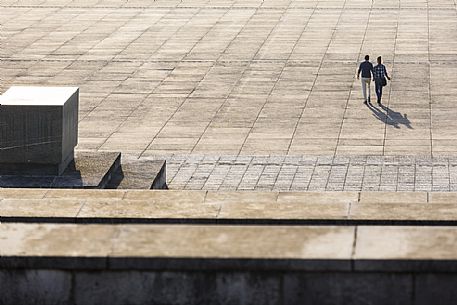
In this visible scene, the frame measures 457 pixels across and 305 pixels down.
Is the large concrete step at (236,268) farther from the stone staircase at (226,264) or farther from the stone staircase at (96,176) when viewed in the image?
the stone staircase at (96,176)

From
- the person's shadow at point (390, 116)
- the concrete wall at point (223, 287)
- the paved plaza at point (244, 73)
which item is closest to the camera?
the concrete wall at point (223, 287)

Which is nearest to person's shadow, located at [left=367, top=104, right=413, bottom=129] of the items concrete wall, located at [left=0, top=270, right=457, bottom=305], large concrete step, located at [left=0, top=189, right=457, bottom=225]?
large concrete step, located at [left=0, top=189, right=457, bottom=225]

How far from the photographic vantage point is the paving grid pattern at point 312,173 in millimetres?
19516

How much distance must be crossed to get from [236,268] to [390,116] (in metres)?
17.8

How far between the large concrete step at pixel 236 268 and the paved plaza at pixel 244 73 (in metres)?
10.9

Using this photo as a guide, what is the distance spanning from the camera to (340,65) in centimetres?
3152

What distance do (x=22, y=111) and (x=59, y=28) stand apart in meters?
22.1

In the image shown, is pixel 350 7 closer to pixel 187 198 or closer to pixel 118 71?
pixel 118 71

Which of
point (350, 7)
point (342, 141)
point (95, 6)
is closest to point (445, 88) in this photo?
point (342, 141)

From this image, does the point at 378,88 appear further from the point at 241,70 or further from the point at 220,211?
the point at 220,211

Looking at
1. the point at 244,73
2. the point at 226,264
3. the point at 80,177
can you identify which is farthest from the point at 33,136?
the point at 244,73

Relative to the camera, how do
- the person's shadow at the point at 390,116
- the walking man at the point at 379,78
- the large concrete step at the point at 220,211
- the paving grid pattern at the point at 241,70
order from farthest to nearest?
the walking man at the point at 379,78 → the person's shadow at the point at 390,116 → the paving grid pattern at the point at 241,70 → the large concrete step at the point at 220,211

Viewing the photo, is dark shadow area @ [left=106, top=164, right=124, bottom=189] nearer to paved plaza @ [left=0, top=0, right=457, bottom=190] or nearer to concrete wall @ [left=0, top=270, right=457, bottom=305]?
paved plaza @ [left=0, top=0, right=457, bottom=190]

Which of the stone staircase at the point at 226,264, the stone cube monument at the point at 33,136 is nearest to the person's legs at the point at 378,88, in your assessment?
the stone cube monument at the point at 33,136
